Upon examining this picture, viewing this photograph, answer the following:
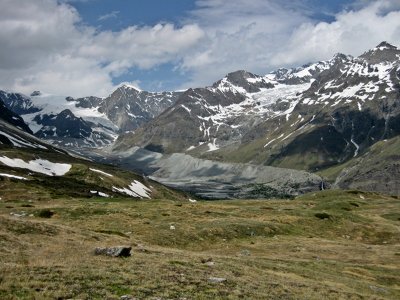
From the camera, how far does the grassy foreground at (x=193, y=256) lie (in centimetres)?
2817

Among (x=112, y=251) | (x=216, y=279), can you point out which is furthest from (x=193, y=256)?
(x=216, y=279)

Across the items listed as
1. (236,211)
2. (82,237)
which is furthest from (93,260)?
(236,211)

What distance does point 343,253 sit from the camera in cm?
7025

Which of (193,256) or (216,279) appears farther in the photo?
(193,256)

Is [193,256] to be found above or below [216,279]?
below

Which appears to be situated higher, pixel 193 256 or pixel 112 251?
pixel 112 251

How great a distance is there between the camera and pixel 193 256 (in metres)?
47.3

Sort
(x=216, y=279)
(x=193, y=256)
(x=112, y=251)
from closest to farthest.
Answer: (x=216, y=279)
(x=112, y=251)
(x=193, y=256)

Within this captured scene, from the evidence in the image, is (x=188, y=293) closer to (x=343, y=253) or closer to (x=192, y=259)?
(x=192, y=259)

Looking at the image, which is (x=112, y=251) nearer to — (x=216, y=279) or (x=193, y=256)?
(x=216, y=279)

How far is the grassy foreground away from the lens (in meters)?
28.2

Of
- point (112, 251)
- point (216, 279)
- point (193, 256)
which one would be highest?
point (112, 251)

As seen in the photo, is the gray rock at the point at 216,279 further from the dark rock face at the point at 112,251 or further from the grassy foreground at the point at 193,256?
the dark rock face at the point at 112,251

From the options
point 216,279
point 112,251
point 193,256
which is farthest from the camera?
point 193,256
